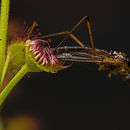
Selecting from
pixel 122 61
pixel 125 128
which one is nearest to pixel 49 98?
pixel 125 128

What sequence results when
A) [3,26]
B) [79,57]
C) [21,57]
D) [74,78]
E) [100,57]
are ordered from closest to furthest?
[3,26] < [21,57] < [79,57] < [100,57] < [74,78]

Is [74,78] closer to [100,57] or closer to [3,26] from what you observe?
[100,57]

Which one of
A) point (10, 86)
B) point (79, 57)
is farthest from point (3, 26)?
point (79, 57)

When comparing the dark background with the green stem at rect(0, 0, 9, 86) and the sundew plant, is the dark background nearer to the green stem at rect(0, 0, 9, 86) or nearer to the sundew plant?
the sundew plant

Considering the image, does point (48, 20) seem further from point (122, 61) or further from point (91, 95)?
point (122, 61)

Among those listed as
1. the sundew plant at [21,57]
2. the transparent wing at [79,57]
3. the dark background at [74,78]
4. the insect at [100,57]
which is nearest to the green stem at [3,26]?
the sundew plant at [21,57]

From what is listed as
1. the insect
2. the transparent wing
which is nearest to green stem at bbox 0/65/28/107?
the transparent wing
